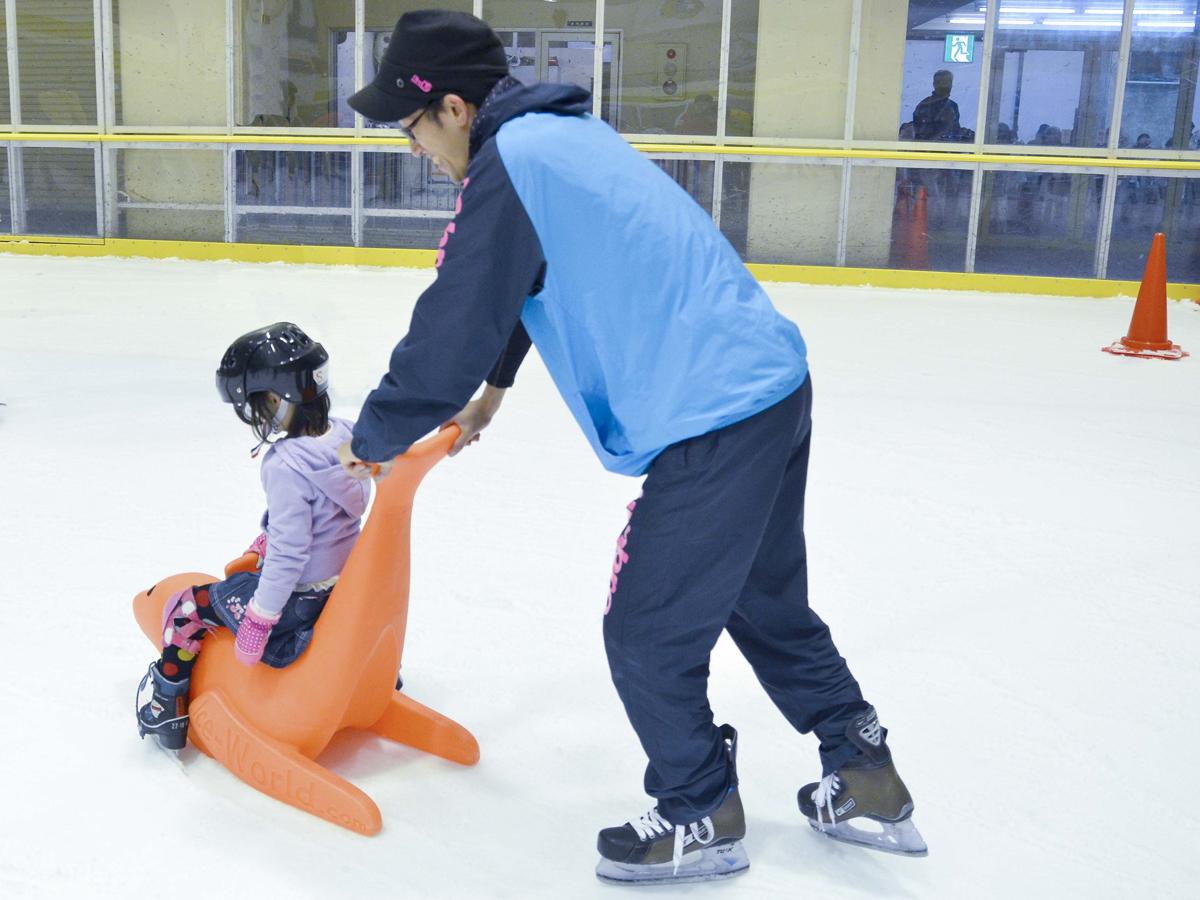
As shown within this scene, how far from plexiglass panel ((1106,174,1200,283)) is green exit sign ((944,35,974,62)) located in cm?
158

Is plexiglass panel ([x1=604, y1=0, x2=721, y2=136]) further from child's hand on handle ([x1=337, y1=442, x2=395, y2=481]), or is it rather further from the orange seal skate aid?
child's hand on handle ([x1=337, y1=442, x2=395, y2=481])

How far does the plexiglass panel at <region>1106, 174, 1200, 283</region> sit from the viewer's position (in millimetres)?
9883

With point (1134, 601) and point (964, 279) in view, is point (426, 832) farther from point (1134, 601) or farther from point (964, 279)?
point (964, 279)

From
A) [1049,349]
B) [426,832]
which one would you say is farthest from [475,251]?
[1049,349]

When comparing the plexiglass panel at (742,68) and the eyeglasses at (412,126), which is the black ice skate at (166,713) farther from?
the plexiglass panel at (742,68)

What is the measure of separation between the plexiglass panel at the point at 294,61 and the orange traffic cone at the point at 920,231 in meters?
4.96

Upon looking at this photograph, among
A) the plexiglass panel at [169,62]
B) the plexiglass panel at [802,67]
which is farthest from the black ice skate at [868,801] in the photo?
the plexiglass panel at [169,62]

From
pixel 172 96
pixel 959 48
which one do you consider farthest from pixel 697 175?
pixel 172 96

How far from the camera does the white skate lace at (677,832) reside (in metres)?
1.85

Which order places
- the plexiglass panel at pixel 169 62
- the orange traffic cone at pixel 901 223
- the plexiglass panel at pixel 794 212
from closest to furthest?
1. the orange traffic cone at pixel 901 223
2. the plexiglass panel at pixel 794 212
3. the plexiglass panel at pixel 169 62

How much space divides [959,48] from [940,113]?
21.4 inches

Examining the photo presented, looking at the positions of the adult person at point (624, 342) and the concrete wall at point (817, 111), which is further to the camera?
the concrete wall at point (817, 111)

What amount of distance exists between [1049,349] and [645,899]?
6008 millimetres

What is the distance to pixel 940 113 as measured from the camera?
1013 centimetres
